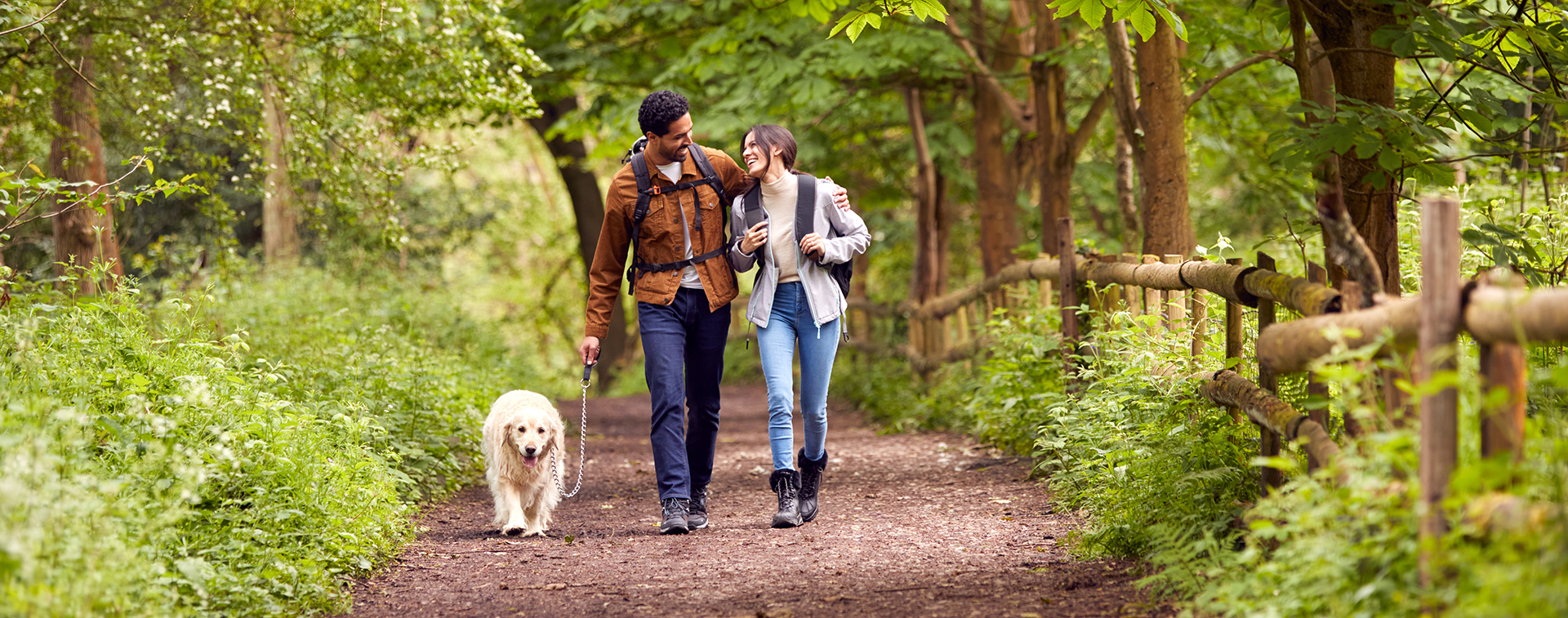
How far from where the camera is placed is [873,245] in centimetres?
1678

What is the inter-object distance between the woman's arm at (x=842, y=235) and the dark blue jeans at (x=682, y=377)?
0.59 metres

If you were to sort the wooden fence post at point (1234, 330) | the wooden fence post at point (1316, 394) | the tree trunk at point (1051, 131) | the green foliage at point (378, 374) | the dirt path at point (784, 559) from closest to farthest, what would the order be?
the wooden fence post at point (1316, 394) → the dirt path at point (784, 559) → the wooden fence post at point (1234, 330) → the green foliage at point (378, 374) → the tree trunk at point (1051, 131)

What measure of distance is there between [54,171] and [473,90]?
2906 mm

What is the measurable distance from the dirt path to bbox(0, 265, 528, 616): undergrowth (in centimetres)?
29

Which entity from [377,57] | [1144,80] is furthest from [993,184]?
[377,57]

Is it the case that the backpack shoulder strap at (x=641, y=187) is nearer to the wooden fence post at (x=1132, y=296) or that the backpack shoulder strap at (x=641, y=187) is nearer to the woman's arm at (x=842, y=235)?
the woman's arm at (x=842, y=235)

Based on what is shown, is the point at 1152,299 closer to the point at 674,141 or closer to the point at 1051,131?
the point at 674,141

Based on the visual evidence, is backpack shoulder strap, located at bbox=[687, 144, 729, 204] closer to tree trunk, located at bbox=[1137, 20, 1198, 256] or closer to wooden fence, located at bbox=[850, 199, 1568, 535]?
wooden fence, located at bbox=[850, 199, 1568, 535]

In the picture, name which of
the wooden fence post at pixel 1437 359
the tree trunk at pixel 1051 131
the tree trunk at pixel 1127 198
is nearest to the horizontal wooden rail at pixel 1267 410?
the wooden fence post at pixel 1437 359

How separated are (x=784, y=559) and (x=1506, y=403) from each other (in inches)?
119

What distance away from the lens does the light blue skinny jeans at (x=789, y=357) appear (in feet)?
17.9

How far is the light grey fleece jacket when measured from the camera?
17.7ft

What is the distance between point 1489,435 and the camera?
8.23 feet

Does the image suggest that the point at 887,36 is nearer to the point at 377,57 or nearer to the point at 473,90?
the point at 473,90
